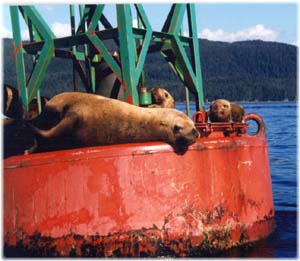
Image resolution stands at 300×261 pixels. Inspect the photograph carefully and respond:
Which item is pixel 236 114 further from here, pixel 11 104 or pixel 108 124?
pixel 11 104

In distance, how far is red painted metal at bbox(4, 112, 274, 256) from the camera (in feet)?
18.6

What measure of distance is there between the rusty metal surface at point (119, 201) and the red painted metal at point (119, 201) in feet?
0.04

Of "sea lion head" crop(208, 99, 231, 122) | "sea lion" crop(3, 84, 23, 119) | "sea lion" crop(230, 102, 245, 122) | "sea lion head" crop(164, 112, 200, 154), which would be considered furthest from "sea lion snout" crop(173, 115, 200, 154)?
"sea lion" crop(3, 84, 23, 119)

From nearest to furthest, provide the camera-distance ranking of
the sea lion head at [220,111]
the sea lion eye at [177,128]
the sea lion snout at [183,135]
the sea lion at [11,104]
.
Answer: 1. the sea lion snout at [183,135]
2. the sea lion eye at [177,128]
3. the sea lion head at [220,111]
4. the sea lion at [11,104]

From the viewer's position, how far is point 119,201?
564 centimetres

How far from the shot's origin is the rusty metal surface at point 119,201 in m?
5.66

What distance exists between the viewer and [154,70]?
173000mm

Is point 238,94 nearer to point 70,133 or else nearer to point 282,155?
point 282,155

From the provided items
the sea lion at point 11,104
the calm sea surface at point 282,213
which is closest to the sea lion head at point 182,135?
the calm sea surface at point 282,213

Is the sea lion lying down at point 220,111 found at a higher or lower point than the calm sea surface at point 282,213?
higher

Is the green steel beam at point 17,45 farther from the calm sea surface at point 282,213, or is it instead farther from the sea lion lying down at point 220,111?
the calm sea surface at point 282,213

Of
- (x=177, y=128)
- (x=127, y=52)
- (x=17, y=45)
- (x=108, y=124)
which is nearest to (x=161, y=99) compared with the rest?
(x=127, y=52)

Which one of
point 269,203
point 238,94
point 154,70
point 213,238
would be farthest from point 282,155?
point 154,70

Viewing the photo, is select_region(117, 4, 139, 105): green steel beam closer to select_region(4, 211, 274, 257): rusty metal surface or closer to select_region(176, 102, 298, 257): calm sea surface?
select_region(4, 211, 274, 257): rusty metal surface
